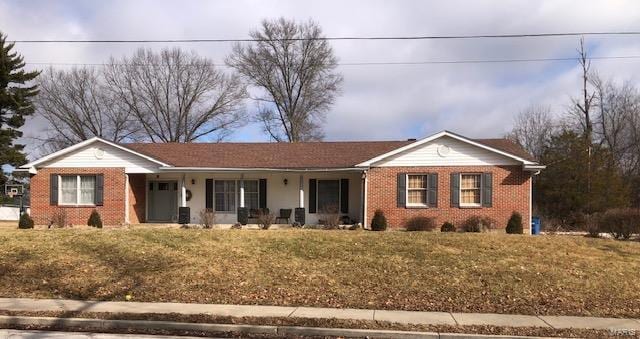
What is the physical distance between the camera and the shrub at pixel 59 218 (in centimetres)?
2205

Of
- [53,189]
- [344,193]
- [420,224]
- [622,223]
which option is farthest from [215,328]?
[53,189]

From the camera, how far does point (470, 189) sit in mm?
23609

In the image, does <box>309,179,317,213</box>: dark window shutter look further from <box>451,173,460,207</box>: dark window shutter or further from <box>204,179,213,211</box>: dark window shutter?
<box>451,173,460,207</box>: dark window shutter

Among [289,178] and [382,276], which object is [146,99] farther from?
[382,276]

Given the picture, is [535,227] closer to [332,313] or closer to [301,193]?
[301,193]

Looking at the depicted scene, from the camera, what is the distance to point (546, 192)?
32.3 metres

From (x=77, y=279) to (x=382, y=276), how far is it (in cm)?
631

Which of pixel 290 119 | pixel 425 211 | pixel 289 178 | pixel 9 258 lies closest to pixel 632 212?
pixel 425 211

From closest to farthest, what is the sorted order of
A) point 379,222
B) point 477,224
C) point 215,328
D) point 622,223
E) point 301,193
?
point 215,328 < point 622,223 < point 477,224 < point 379,222 < point 301,193

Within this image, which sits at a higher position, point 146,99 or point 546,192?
point 146,99

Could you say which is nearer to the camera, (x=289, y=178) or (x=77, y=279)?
(x=77, y=279)

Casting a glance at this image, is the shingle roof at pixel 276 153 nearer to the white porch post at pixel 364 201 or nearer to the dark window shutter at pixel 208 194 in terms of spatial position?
the dark window shutter at pixel 208 194

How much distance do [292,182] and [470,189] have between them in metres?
7.92

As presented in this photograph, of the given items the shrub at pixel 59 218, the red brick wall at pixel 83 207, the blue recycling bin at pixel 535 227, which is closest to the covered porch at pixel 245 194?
the red brick wall at pixel 83 207
